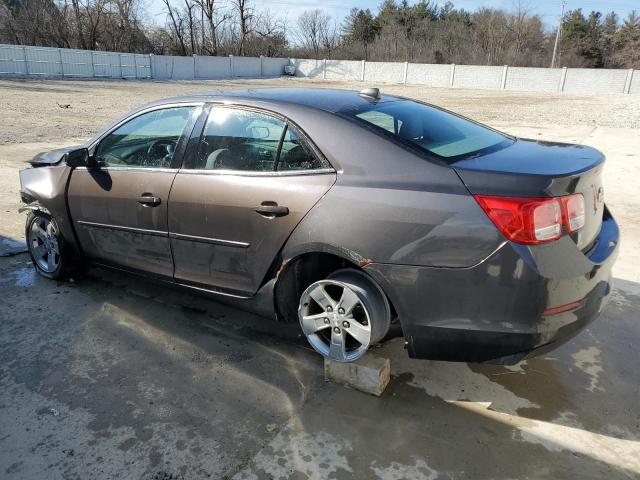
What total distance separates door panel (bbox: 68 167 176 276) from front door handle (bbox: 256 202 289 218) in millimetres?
779

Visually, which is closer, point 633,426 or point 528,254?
point 528,254

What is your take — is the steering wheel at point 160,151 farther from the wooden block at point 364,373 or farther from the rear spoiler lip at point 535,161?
the rear spoiler lip at point 535,161

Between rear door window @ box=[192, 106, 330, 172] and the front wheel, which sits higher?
rear door window @ box=[192, 106, 330, 172]

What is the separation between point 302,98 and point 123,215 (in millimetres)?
1480

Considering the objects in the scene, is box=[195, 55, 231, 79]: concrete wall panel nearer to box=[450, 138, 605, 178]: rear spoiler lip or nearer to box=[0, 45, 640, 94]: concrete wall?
box=[0, 45, 640, 94]: concrete wall

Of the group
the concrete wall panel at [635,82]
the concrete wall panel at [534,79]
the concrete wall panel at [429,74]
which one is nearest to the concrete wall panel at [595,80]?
the concrete wall panel at [635,82]

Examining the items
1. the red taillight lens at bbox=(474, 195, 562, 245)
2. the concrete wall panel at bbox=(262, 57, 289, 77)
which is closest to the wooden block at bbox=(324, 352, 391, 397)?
the red taillight lens at bbox=(474, 195, 562, 245)

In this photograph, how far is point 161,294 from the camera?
4020 millimetres

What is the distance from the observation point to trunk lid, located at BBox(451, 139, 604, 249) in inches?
88.7

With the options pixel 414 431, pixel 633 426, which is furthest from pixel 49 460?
pixel 633 426

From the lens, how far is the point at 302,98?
10.2ft

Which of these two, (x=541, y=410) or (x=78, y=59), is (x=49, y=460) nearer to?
(x=541, y=410)

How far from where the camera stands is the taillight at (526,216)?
2205 mm

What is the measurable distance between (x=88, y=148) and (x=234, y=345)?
6.20 ft
